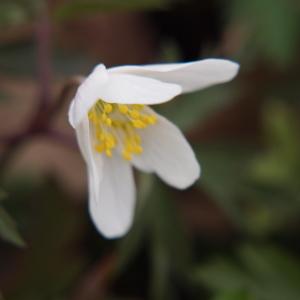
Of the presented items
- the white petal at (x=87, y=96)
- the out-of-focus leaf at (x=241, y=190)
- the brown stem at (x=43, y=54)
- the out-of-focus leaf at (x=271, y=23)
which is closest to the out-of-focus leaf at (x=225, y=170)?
the out-of-focus leaf at (x=241, y=190)

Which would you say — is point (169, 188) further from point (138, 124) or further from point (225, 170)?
point (138, 124)

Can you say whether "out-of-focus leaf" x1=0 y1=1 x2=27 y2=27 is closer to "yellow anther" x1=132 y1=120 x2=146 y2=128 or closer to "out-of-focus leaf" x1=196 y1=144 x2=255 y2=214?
"yellow anther" x1=132 y1=120 x2=146 y2=128

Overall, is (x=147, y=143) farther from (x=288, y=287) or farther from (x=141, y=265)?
(x=141, y=265)

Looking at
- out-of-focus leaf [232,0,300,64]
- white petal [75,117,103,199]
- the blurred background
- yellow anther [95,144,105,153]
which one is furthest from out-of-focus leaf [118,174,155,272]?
out-of-focus leaf [232,0,300,64]

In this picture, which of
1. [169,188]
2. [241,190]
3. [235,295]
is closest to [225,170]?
[241,190]

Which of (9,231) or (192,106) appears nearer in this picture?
(9,231)

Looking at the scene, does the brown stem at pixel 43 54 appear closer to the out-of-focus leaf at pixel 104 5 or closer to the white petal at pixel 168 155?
the out-of-focus leaf at pixel 104 5
